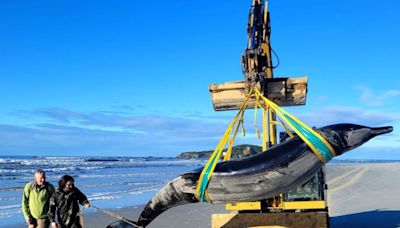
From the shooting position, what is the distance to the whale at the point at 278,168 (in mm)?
5504

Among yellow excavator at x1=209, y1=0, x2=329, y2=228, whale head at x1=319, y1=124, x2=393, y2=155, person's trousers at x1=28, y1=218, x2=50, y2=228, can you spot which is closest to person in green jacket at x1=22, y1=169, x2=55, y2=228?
person's trousers at x1=28, y1=218, x2=50, y2=228

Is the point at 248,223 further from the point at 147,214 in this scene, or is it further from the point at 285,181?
the point at 285,181

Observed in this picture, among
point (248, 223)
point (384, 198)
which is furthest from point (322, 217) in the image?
point (384, 198)

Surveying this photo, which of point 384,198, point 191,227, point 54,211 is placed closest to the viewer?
point 54,211

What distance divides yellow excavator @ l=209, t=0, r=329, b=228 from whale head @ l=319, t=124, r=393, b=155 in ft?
7.85

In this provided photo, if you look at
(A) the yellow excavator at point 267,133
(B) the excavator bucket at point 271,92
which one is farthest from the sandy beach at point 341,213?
(B) the excavator bucket at point 271,92

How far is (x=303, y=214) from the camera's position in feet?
29.3

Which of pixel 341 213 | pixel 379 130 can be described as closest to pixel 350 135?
pixel 379 130

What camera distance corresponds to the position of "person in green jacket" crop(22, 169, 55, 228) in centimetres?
866

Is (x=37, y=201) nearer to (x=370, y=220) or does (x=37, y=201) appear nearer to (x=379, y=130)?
(x=379, y=130)

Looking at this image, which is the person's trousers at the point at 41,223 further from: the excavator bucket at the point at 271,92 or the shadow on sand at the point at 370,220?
the shadow on sand at the point at 370,220

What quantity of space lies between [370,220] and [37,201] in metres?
9.03

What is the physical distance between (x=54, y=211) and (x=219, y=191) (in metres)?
3.37

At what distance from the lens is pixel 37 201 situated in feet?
28.4
